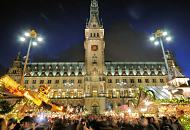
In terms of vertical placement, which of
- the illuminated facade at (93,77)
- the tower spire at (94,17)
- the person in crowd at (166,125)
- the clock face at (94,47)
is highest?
the tower spire at (94,17)

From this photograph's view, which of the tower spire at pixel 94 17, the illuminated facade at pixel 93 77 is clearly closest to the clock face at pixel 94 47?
the illuminated facade at pixel 93 77

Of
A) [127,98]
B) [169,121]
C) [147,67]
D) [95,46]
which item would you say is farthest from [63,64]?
[169,121]

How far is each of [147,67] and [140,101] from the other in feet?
224

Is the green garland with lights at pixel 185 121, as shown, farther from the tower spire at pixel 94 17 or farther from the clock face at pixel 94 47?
the tower spire at pixel 94 17

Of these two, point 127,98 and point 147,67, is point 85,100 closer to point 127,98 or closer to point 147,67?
point 127,98

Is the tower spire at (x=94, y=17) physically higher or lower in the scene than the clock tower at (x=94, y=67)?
higher

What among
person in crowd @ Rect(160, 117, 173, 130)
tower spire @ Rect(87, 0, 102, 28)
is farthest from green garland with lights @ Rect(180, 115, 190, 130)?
tower spire @ Rect(87, 0, 102, 28)

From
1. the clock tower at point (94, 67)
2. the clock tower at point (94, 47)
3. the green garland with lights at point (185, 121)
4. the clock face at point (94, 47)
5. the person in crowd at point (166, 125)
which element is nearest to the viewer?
the person in crowd at point (166, 125)

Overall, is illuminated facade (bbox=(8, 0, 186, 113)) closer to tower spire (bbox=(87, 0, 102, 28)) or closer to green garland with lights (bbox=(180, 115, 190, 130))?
tower spire (bbox=(87, 0, 102, 28))

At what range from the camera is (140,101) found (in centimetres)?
1881

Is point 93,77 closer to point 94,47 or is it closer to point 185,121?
point 94,47

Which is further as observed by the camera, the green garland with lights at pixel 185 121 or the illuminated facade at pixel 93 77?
the illuminated facade at pixel 93 77

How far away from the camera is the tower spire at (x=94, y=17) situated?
77.5 metres

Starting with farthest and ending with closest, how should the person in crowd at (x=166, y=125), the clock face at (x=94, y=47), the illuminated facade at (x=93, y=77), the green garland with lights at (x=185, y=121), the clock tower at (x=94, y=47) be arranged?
the clock face at (x=94, y=47) < the clock tower at (x=94, y=47) < the illuminated facade at (x=93, y=77) < the green garland with lights at (x=185, y=121) < the person in crowd at (x=166, y=125)
